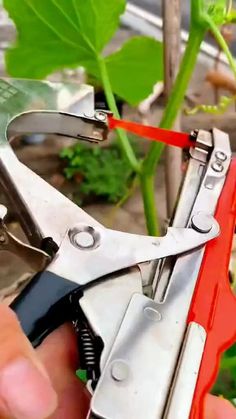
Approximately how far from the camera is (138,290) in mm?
406

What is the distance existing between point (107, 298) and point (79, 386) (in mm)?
49

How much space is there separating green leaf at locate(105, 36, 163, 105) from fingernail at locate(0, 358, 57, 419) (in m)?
0.40

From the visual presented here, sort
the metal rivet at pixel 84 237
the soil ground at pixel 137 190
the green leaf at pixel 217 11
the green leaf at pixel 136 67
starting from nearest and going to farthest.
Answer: the metal rivet at pixel 84 237, the green leaf at pixel 217 11, the green leaf at pixel 136 67, the soil ground at pixel 137 190

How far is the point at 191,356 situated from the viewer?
1.26ft

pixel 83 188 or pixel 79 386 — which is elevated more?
pixel 79 386

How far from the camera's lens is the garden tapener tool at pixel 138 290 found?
362 mm

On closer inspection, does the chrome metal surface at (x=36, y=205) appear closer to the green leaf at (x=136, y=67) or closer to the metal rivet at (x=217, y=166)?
the metal rivet at (x=217, y=166)

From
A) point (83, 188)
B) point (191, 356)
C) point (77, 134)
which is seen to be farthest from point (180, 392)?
point (83, 188)

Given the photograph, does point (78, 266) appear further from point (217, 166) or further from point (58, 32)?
point (58, 32)

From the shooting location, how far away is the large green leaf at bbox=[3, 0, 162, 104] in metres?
0.59

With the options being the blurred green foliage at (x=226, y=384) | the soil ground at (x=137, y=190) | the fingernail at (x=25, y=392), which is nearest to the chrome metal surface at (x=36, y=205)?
the fingernail at (x=25, y=392)

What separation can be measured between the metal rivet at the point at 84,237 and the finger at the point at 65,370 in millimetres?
48

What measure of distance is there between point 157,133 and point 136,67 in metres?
0.17

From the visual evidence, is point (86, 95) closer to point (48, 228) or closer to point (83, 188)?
point (48, 228)
